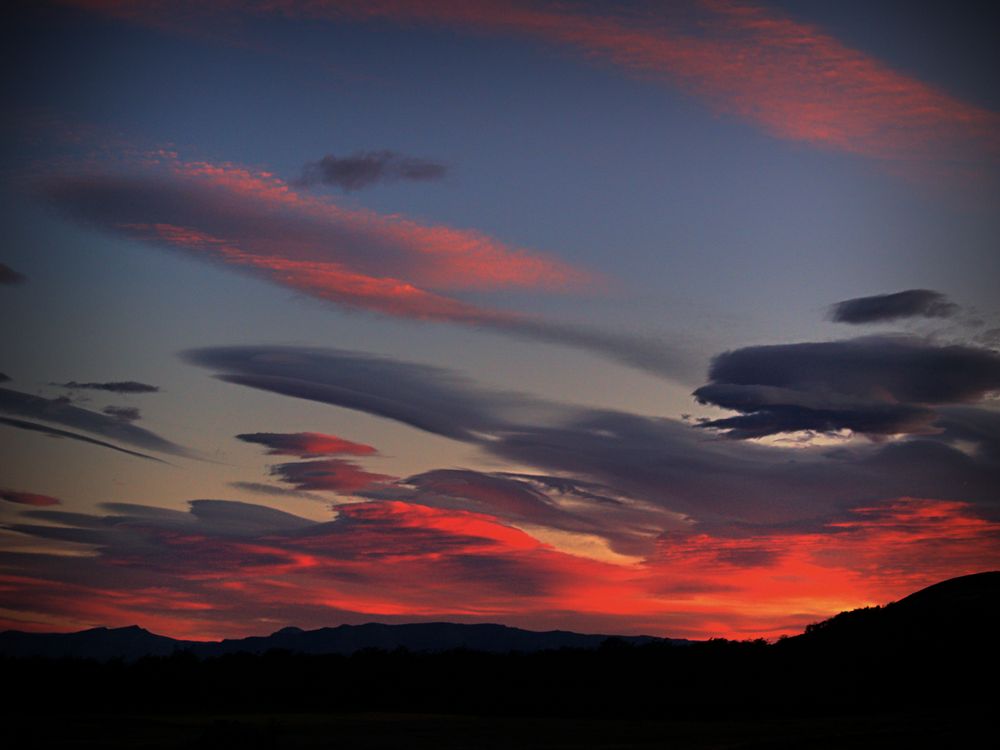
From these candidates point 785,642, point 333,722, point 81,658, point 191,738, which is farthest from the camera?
point 785,642

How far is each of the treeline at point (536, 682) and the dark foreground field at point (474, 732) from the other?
745 centimetres

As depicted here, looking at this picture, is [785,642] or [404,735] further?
[785,642]

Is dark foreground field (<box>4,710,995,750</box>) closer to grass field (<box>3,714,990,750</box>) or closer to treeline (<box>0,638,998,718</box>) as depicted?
grass field (<box>3,714,990,750</box>)

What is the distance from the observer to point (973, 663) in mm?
59000

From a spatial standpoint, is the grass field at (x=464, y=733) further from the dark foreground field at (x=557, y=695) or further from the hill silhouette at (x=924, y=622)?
the hill silhouette at (x=924, y=622)

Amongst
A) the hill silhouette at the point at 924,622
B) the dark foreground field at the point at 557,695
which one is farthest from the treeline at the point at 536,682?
the hill silhouette at the point at 924,622

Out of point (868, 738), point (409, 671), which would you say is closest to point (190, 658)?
point (409, 671)

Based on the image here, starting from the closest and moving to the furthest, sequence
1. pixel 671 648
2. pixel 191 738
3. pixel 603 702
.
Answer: pixel 191 738 < pixel 603 702 < pixel 671 648

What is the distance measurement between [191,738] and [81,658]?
3000cm

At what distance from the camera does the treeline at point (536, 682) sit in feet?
158

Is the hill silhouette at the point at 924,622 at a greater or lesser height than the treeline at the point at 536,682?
greater

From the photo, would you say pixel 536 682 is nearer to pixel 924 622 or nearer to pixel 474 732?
pixel 474 732

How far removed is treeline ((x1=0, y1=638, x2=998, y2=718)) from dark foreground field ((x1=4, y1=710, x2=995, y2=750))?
24.4ft

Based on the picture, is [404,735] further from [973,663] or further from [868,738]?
[973,663]
